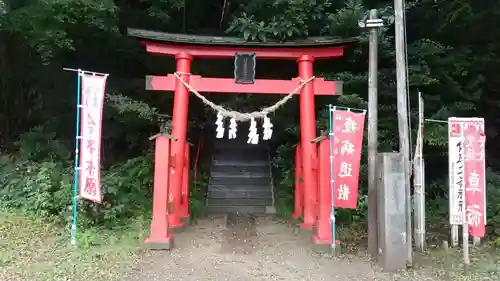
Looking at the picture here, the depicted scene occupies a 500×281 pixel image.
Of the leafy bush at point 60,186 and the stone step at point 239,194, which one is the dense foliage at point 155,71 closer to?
the leafy bush at point 60,186

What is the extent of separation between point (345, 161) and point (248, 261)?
2267mm

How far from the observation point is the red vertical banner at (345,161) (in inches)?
277

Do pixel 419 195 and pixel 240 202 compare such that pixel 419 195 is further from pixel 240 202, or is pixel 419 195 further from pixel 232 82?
pixel 240 202

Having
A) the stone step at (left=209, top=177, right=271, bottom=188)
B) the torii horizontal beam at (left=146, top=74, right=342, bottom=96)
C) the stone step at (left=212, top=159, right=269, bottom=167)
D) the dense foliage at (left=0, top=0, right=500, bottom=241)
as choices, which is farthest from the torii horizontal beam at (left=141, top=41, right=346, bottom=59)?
the stone step at (left=212, top=159, right=269, bottom=167)

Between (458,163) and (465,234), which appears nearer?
(465,234)

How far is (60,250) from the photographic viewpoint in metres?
→ 6.54

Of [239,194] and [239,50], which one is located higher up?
[239,50]

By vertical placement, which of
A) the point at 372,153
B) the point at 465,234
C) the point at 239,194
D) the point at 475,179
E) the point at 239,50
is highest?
the point at 239,50

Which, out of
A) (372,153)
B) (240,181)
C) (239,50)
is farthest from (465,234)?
(240,181)

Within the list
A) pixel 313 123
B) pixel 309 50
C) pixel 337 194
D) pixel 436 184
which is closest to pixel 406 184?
pixel 337 194

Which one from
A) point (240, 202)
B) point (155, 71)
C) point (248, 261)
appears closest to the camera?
point (248, 261)

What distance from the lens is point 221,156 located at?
1417 centimetres

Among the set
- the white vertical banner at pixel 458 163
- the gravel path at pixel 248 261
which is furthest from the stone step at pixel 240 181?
the white vertical banner at pixel 458 163

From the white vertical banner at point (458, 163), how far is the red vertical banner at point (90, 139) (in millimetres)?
5492
